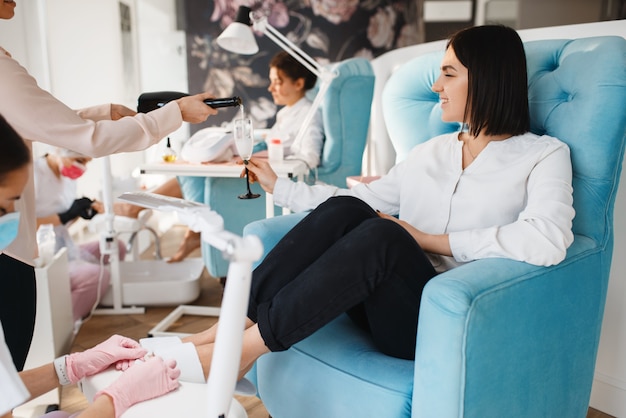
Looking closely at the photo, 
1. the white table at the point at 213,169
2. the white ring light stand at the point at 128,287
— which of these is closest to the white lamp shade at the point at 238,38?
the white table at the point at 213,169

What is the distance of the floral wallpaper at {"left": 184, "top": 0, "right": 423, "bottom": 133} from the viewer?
4203 millimetres

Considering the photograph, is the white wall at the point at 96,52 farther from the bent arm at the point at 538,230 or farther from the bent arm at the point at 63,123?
the bent arm at the point at 538,230

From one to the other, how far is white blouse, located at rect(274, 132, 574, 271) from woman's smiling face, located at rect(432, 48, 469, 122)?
94 mm

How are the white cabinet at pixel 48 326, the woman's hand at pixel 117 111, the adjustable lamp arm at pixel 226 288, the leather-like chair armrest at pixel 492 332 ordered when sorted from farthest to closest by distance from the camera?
the white cabinet at pixel 48 326, the woman's hand at pixel 117 111, the leather-like chair armrest at pixel 492 332, the adjustable lamp arm at pixel 226 288

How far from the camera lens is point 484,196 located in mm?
1344

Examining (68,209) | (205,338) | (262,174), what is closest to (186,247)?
(68,209)

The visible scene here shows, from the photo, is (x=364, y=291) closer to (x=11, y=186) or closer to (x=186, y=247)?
(x=11, y=186)

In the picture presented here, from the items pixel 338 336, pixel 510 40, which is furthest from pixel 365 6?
pixel 338 336

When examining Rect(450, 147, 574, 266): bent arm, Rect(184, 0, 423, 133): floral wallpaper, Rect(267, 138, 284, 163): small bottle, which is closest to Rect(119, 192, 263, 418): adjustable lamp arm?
Rect(450, 147, 574, 266): bent arm

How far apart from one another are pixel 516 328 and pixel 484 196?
35 centimetres

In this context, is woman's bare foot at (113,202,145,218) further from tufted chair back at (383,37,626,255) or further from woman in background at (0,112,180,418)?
tufted chair back at (383,37,626,255)

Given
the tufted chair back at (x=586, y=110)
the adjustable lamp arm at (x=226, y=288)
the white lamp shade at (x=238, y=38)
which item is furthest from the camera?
the white lamp shade at (x=238, y=38)

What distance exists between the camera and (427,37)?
4.78 meters

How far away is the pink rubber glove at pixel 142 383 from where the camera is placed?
1.06 metres
